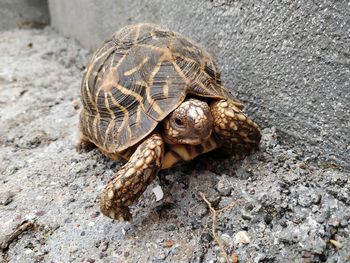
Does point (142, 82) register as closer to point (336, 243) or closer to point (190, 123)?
point (190, 123)

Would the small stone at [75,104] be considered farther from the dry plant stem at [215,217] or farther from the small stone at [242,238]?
the small stone at [242,238]

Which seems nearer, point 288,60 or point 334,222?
point 334,222

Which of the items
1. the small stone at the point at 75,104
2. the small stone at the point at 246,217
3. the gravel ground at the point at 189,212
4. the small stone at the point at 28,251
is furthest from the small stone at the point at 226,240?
the small stone at the point at 75,104

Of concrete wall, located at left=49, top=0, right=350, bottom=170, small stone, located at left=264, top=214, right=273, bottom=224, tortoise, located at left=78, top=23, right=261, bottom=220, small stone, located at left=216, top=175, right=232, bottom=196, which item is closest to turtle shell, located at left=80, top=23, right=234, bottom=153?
tortoise, located at left=78, top=23, right=261, bottom=220

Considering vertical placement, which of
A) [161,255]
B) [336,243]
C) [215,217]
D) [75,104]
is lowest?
[75,104]

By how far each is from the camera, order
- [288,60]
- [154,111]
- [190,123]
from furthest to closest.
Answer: [288,60]
[154,111]
[190,123]

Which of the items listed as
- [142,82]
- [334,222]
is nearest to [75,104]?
[142,82]

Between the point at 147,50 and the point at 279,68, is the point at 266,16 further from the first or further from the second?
the point at 147,50
